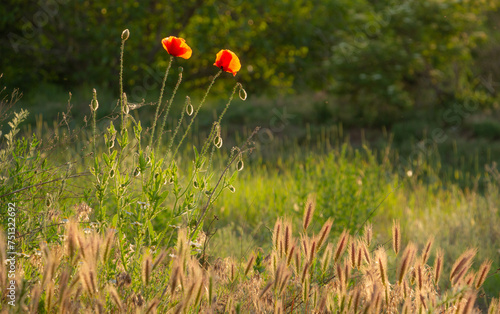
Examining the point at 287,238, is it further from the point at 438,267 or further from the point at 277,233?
the point at 438,267

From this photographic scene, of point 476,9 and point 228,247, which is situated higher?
point 476,9

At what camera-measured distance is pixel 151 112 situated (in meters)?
9.05

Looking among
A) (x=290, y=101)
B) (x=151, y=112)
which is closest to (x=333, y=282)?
(x=151, y=112)

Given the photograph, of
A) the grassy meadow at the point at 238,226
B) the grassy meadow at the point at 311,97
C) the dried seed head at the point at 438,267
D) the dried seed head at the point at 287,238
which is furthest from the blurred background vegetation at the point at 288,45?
the dried seed head at the point at 287,238

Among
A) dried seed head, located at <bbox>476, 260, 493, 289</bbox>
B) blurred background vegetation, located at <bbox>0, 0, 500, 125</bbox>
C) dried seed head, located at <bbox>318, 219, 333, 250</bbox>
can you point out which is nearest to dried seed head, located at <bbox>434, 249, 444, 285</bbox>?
dried seed head, located at <bbox>476, 260, 493, 289</bbox>

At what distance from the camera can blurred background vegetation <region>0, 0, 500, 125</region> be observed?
9172 mm

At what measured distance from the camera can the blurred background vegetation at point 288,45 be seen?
30.1 feet

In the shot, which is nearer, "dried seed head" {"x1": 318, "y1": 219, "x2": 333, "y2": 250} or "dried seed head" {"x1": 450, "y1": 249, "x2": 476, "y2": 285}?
"dried seed head" {"x1": 450, "y1": 249, "x2": 476, "y2": 285}

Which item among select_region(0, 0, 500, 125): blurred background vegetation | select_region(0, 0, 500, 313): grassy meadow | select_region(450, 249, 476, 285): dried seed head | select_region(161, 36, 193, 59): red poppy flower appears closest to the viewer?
select_region(450, 249, 476, 285): dried seed head

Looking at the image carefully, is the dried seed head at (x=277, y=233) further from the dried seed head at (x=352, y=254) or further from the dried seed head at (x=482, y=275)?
the dried seed head at (x=482, y=275)

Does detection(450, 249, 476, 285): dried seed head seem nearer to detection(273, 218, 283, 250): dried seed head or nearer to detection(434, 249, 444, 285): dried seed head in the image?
detection(434, 249, 444, 285): dried seed head

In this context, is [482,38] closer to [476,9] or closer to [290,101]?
[476,9]

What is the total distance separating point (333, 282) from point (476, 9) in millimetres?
9578

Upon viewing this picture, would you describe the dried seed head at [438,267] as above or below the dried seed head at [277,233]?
below
